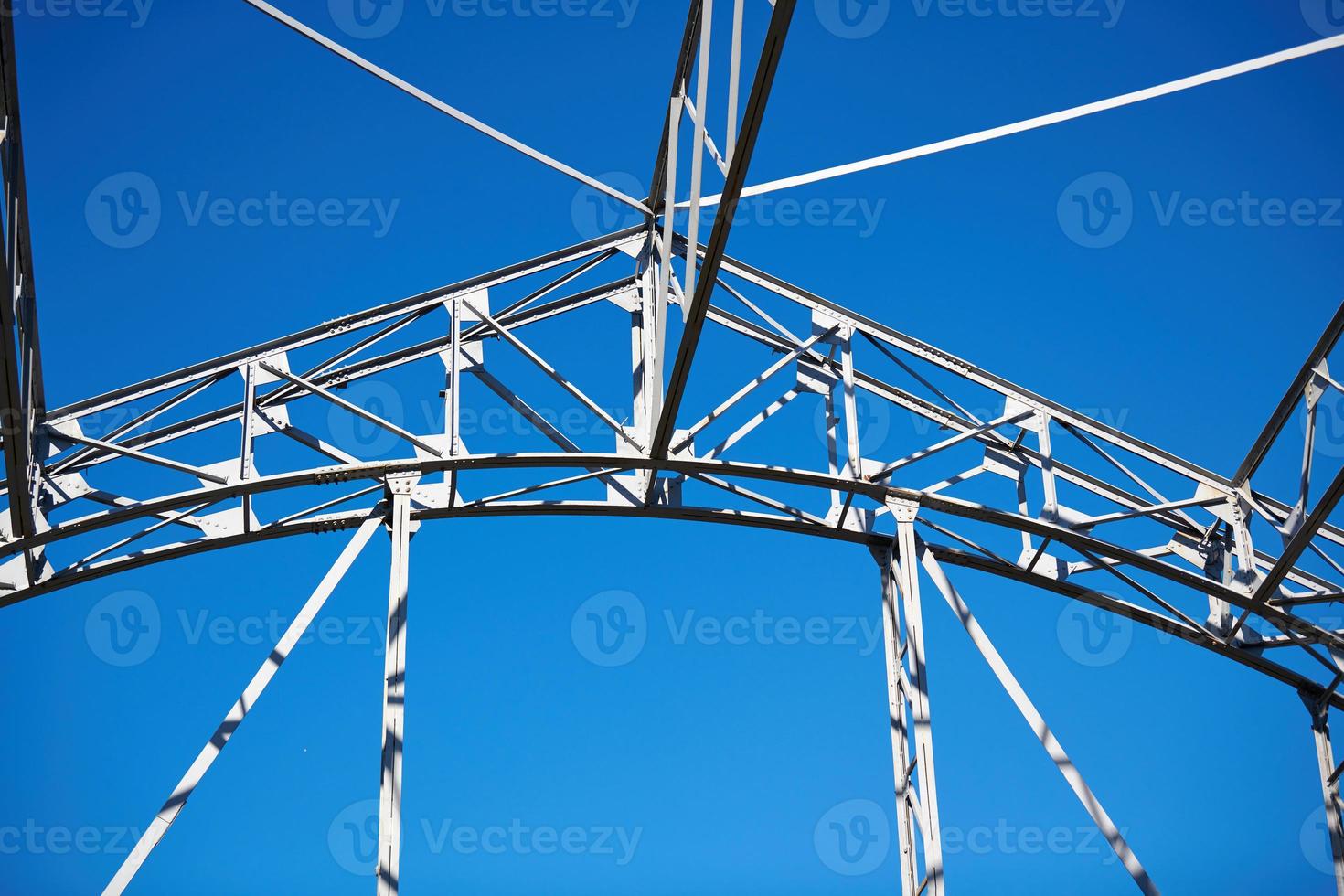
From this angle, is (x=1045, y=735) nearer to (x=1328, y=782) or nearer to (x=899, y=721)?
(x=899, y=721)

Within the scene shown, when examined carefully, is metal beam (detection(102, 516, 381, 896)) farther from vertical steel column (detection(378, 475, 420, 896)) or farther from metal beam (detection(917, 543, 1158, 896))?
metal beam (detection(917, 543, 1158, 896))

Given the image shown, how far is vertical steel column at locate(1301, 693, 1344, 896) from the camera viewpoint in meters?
14.8

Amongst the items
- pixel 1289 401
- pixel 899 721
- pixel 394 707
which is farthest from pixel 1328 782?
pixel 394 707

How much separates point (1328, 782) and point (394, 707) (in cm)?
981

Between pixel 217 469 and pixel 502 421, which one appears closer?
pixel 217 469

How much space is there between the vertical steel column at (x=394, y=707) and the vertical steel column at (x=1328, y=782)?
958cm

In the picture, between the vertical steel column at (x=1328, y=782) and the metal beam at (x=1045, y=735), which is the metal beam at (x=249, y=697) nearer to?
the metal beam at (x=1045, y=735)

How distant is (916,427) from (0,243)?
886cm

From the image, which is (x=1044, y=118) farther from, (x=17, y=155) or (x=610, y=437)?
(x=610, y=437)

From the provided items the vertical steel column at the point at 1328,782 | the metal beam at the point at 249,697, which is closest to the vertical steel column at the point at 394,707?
the metal beam at the point at 249,697

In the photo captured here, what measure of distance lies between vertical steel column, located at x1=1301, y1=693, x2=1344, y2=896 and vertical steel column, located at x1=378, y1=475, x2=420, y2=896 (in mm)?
9575

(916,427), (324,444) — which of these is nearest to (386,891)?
(324,444)

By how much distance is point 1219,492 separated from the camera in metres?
14.9

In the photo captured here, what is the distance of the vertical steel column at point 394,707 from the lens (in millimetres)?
10758
